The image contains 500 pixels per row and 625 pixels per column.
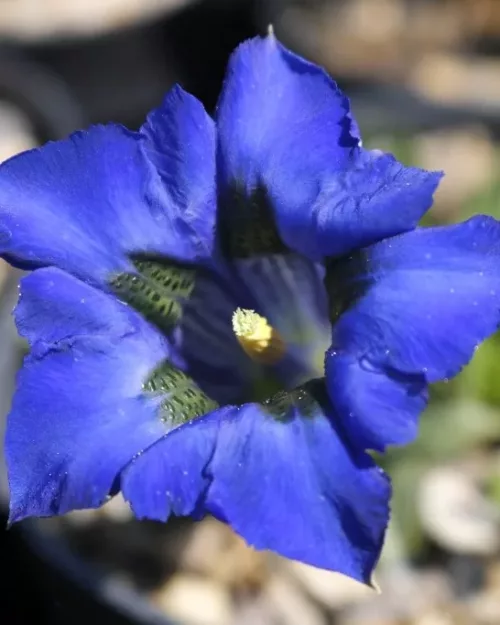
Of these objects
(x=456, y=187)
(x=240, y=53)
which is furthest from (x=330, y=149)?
(x=456, y=187)

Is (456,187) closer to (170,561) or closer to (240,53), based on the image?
(170,561)

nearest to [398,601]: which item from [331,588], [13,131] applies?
[331,588]

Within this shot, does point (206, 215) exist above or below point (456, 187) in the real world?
above

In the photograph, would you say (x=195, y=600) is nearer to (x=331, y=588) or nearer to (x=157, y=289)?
(x=331, y=588)

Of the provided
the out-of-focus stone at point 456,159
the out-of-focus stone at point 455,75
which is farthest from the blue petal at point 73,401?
the out-of-focus stone at point 455,75

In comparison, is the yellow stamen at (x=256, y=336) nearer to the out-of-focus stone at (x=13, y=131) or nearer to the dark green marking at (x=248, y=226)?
the dark green marking at (x=248, y=226)

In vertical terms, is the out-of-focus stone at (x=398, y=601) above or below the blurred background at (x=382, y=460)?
below

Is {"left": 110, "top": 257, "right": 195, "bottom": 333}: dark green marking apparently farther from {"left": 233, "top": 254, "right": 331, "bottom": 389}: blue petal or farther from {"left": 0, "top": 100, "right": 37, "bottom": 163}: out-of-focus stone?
{"left": 0, "top": 100, "right": 37, "bottom": 163}: out-of-focus stone
